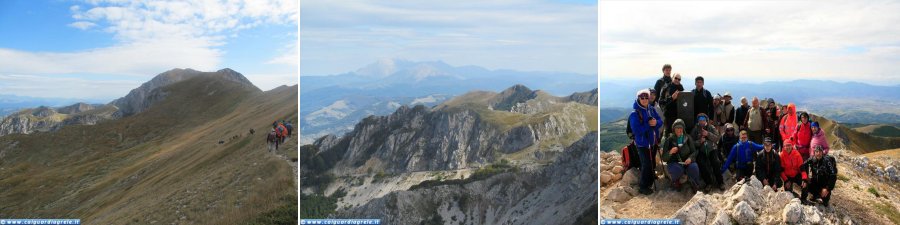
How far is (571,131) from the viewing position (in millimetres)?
47469

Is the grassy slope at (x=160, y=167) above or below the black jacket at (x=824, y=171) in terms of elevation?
below

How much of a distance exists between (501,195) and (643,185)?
31.0 metres

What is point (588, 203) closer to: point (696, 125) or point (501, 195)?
point (501, 195)

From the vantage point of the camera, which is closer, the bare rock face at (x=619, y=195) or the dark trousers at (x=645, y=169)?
the dark trousers at (x=645, y=169)

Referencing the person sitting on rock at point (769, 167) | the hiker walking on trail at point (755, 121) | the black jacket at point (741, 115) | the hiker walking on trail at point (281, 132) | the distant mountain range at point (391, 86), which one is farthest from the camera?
the distant mountain range at point (391, 86)

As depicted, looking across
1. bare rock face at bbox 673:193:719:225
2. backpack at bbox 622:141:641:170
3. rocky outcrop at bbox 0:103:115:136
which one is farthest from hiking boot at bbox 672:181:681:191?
rocky outcrop at bbox 0:103:115:136

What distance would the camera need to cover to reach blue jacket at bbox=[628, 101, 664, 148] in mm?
12758

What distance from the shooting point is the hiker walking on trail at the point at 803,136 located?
47.4 feet

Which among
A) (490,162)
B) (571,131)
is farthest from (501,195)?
(571,131)

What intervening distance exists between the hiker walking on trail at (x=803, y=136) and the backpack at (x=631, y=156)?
4.65 meters

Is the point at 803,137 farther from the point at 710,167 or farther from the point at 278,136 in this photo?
the point at 278,136

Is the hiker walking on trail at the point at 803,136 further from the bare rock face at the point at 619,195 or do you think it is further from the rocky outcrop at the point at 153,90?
the rocky outcrop at the point at 153,90

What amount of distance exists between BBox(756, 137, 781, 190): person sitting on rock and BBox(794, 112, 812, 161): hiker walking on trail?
2.57 metres

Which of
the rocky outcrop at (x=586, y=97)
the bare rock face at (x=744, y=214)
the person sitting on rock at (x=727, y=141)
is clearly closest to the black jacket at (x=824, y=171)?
the person sitting on rock at (x=727, y=141)
